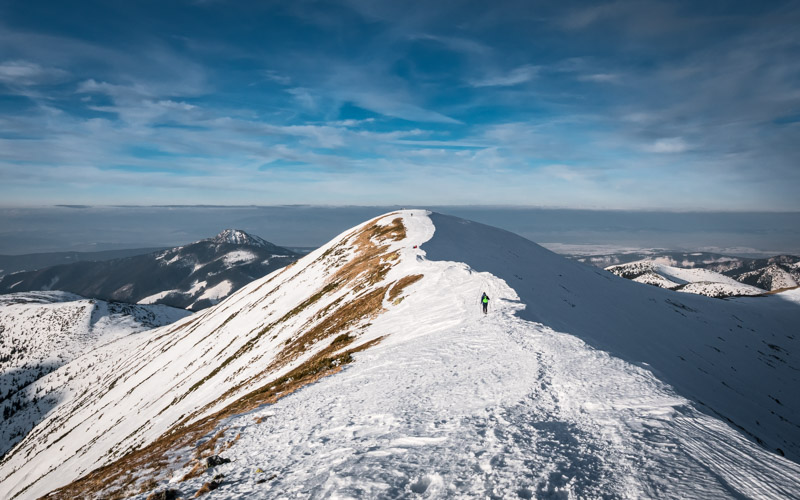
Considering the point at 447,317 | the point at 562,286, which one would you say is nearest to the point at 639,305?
the point at 562,286

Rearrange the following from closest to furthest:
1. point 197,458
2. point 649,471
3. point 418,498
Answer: point 418,498 → point 649,471 → point 197,458

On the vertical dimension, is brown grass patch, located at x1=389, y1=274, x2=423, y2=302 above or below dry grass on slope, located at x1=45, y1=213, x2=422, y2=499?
above

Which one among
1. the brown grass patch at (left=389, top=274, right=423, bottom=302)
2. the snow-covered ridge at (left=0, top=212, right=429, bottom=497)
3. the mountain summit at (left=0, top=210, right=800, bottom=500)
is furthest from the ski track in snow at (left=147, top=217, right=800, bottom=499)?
the brown grass patch at (left=389, top=274, right=423, bottom=302)

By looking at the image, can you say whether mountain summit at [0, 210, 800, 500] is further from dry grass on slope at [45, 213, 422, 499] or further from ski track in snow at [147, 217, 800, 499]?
dry grass on slope at [45, 213, 422, 499]

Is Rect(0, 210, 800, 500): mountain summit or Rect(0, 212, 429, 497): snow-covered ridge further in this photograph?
Rect(0, 212, 429, 497): snow-covered ridge

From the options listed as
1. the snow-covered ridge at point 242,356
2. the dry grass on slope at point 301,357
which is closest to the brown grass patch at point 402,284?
the dry grass on slope at point 301,357

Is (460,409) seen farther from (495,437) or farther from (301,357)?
(301,357)

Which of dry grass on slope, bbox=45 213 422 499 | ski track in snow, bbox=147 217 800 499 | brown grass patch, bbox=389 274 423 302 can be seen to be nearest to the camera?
ski track in snow, bbox=147 217 800 499

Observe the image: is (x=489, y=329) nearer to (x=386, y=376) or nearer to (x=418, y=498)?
(x=386, y=376)
